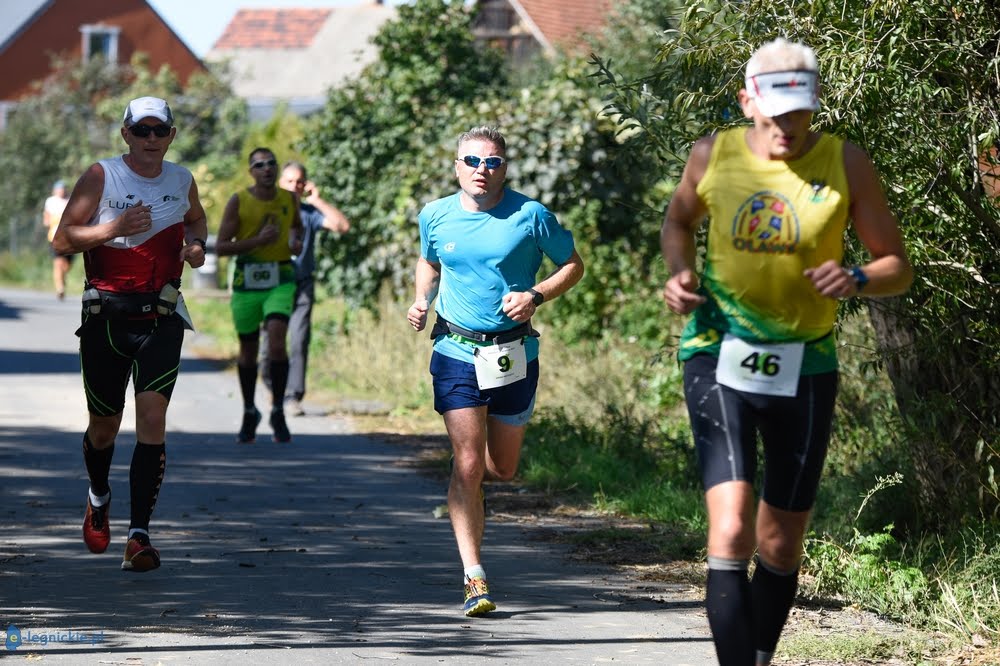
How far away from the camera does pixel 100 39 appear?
5975cm

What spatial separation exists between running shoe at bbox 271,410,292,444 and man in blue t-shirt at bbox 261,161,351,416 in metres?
1.02

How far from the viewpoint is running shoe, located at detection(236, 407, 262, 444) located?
11.8 m

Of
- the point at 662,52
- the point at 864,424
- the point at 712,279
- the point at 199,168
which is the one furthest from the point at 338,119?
the point at 199,168

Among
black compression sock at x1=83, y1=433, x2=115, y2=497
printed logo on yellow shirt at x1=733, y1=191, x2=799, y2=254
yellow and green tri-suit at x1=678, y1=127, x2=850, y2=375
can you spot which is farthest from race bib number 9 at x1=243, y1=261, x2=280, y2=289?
printed logo on yellow shirt at x1=733, y1=191, x2=799, y2=254

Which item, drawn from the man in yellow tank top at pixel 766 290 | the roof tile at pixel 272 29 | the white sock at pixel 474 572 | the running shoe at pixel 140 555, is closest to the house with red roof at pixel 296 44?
the roof tile at pixel 272 29

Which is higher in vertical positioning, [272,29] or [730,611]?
[272,29]

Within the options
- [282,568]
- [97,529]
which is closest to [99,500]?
[97,529]

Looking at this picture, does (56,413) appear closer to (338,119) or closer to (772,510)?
(338,119)

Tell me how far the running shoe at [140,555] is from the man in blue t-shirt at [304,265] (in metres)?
5.70

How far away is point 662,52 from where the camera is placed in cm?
695

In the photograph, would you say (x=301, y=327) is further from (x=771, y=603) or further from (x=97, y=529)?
(x=771, y=603)

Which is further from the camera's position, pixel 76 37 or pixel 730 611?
pixel 76 37

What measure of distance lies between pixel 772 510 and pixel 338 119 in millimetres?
14026

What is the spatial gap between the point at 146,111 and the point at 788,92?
3442 millimetres
